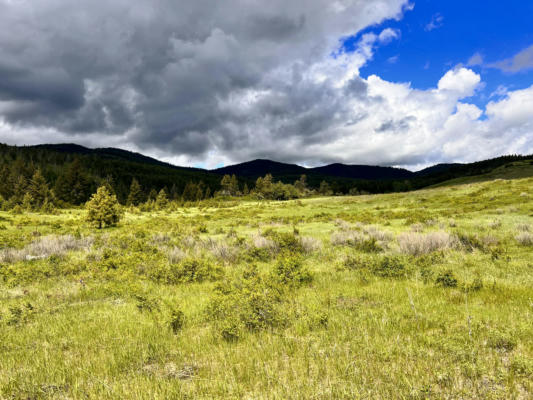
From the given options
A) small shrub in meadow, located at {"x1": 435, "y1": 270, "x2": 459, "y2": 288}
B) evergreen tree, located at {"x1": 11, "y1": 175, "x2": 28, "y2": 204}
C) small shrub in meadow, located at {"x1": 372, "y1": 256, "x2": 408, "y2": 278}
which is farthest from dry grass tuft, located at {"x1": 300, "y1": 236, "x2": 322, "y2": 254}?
evergreen tree, located at {"x1": 11, "y1": 175, "x2": 28, "y2": 204}

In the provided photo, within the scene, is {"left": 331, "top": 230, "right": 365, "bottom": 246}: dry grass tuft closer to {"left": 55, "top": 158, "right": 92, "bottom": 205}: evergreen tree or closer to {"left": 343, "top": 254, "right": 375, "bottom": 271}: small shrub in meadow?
{"left": 343, "top": 254, "right": 375, "bottom": 271}: small shrub in meadow

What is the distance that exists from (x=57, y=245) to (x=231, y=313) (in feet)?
51.0

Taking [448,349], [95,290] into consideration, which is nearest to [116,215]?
[95,290]

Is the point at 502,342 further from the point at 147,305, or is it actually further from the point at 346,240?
the point at 346,240

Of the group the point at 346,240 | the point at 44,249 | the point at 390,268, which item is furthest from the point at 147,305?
the point at 44,249

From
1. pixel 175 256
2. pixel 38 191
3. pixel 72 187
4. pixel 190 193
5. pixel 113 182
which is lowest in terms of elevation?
pixel 175 256

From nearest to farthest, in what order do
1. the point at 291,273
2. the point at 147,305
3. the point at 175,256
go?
1. the point at 147,305
2. the point at 291,273
3. the point at 175,256

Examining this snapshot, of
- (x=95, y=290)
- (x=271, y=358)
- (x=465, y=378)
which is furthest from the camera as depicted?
(x=95, y=290)

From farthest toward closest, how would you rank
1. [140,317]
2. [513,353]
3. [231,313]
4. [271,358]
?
[140,317]
[231,313]
[271,358]
[513,353]

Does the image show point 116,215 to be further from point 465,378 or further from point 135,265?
point 465,378

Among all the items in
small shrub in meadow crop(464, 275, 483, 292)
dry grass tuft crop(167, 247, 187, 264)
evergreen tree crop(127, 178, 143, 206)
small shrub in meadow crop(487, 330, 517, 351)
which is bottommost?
dry grass tuft crop(167, 247, 187, 264)

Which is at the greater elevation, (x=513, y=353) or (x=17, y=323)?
(x=513, y=353)

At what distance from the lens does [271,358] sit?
4.23 metres

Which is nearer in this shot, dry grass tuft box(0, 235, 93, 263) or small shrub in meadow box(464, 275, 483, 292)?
small shrub in meadow box(464, 275, 483, 292)
